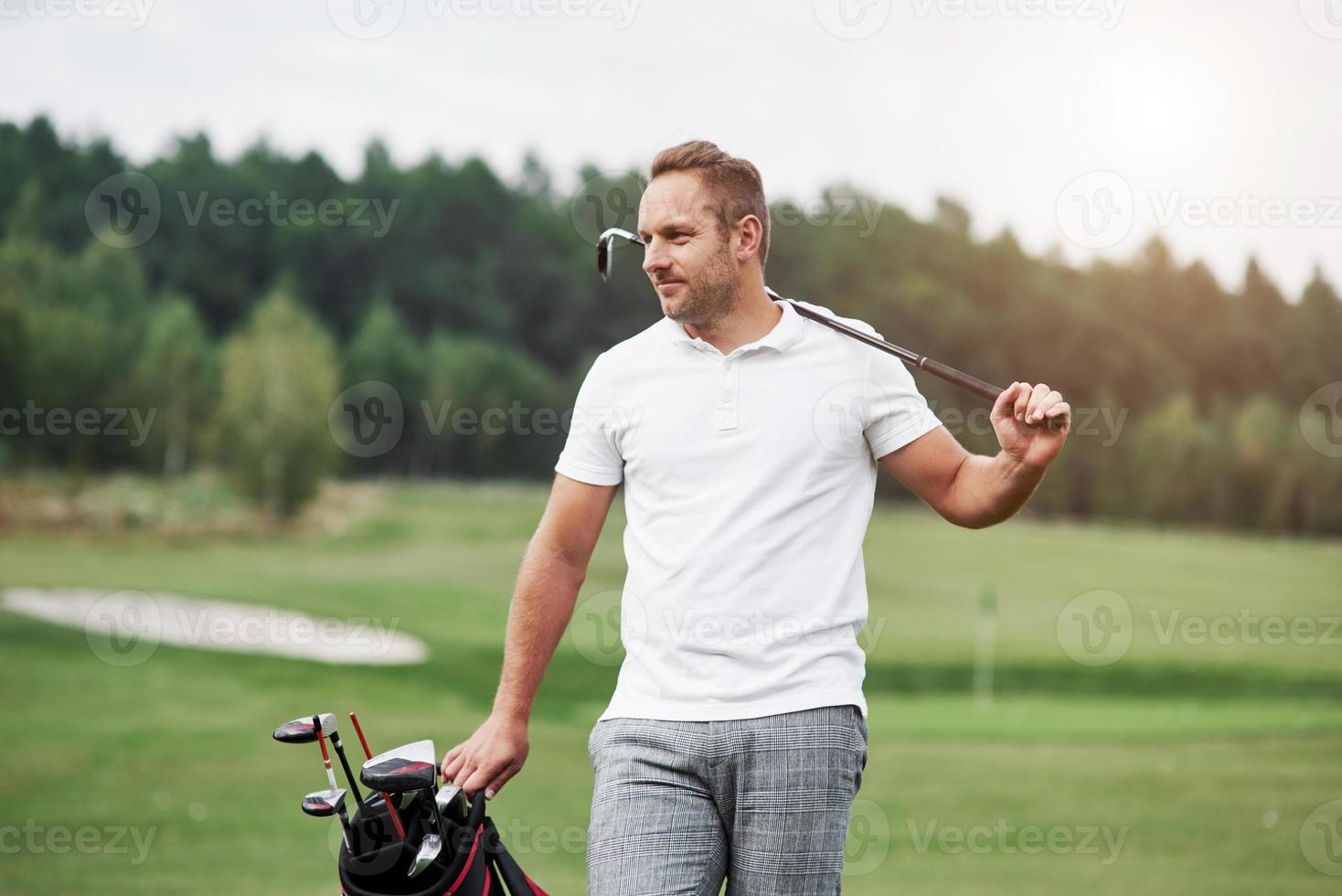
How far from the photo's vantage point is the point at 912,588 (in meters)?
16.8

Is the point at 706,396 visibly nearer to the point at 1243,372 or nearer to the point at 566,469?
the point at 566,469

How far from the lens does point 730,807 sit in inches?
83.6

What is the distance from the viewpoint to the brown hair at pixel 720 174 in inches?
89.7

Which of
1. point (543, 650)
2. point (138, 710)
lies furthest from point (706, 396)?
point (138, 710)
